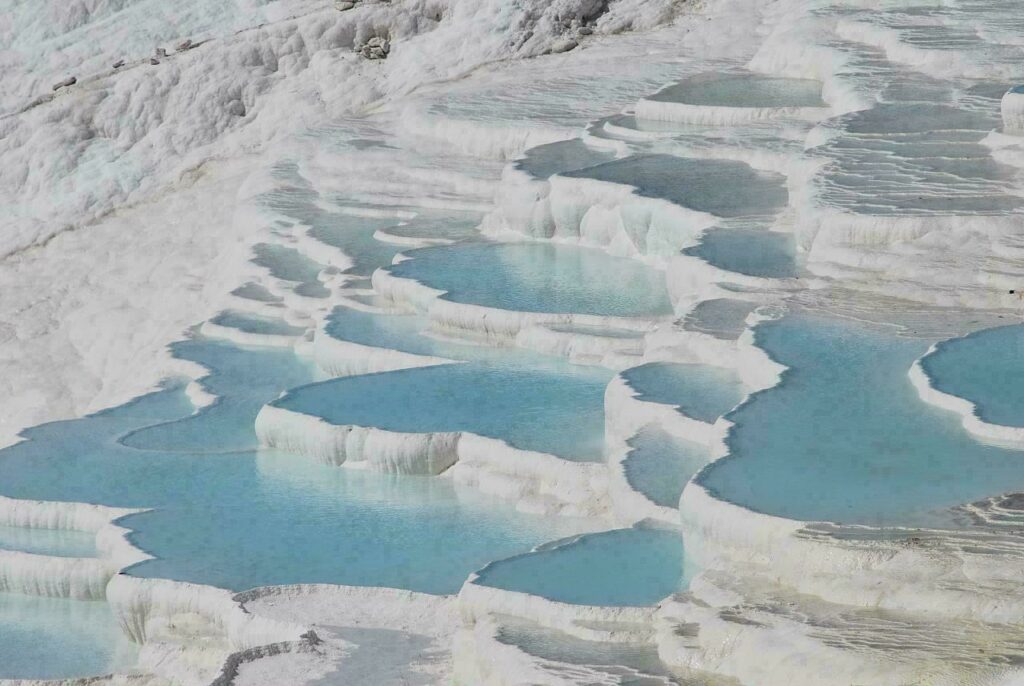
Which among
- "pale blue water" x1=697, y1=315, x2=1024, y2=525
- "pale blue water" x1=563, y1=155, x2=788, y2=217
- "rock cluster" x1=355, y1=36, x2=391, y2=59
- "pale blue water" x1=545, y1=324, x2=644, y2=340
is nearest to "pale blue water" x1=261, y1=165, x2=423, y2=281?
"pale blue water" x1=563, y1=155, x2=788, y2=217

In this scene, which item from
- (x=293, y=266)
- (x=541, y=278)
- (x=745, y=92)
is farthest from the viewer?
(x=745, y=92)

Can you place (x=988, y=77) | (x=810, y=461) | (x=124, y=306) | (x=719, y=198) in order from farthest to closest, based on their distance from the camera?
(x=124, y=306), (x=988, y=77), (x=719, y=198), (x=810, y=461)

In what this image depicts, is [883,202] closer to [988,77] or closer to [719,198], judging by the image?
[719,198]

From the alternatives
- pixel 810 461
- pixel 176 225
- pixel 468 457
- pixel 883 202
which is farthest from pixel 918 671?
pixel 176 225

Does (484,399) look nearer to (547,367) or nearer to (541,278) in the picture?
(547,367)

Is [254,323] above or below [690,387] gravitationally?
below

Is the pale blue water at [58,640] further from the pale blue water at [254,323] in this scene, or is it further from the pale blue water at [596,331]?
the pale blue water at [254,323]

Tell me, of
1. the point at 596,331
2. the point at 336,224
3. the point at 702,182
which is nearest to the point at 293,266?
the point at 336,224
